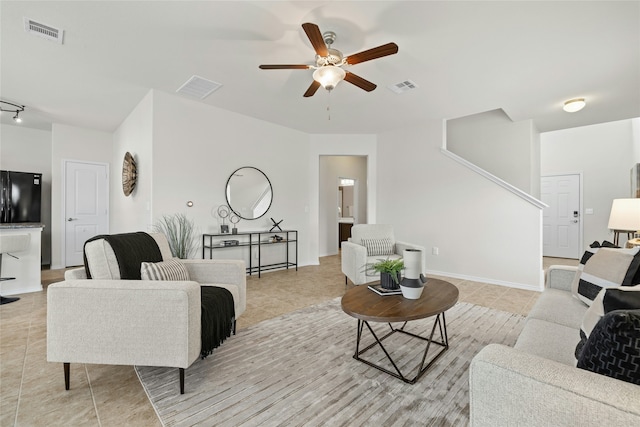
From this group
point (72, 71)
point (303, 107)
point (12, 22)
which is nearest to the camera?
point (12, 22)

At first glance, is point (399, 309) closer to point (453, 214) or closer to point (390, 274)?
point (390, 274)

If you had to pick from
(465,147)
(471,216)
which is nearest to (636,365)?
(471,216)

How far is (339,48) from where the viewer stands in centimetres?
261

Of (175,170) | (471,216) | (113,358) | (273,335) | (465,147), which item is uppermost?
(465,147)

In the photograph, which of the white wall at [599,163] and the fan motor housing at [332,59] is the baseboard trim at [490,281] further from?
the fan motor housing at [332,59]

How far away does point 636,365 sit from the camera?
74cm

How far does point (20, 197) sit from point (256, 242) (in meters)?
3.99

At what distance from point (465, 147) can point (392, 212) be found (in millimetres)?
1939

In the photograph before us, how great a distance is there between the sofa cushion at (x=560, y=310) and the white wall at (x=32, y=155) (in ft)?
24.2

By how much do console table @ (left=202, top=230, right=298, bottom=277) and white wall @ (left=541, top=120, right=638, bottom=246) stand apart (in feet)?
20.3

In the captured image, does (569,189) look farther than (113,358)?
Yes

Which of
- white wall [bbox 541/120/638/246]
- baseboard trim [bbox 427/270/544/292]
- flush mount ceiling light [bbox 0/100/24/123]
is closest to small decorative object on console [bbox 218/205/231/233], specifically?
flush mount ceiling light [bbox 0/100/24/123]

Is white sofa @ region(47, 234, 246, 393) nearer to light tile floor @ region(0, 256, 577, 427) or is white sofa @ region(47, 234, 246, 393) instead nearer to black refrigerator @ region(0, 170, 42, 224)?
light tile floor @ region(0, 256, 577, 427)

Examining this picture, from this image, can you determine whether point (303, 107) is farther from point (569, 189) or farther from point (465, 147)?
point (569, 189)
